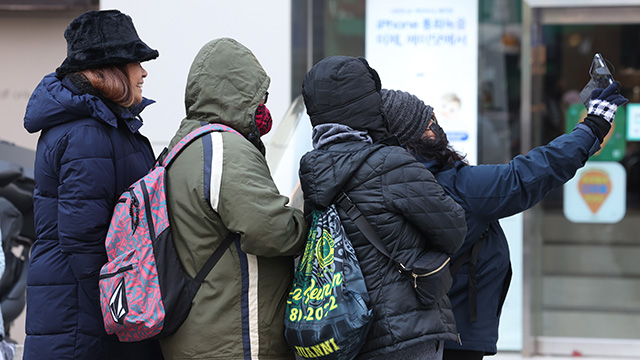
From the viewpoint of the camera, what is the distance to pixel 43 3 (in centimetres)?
592

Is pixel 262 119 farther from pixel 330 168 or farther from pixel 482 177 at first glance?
pixel 482 177

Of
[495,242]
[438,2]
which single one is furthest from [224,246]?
[438,2]

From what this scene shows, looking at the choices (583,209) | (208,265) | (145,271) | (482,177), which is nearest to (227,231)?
(208,265)

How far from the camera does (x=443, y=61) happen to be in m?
5.63

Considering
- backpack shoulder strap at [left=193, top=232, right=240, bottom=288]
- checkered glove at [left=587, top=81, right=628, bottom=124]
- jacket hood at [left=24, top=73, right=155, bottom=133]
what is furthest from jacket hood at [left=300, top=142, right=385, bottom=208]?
checkered glove at [left=587, top=81, right=628, bottom=124]

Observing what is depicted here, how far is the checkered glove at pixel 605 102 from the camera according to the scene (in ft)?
8.65

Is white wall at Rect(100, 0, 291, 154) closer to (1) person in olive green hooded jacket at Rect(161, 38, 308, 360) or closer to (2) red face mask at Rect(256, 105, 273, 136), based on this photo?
(2) red face mask at Rect(256, 105, 273, 136)

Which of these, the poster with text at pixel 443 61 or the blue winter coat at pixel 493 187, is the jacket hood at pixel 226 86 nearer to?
the blue winter coat at pixel 493 187

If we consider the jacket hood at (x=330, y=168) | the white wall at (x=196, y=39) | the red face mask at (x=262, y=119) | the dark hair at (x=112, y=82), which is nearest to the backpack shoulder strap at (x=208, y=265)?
the jacket hood at (x=330, y=168)

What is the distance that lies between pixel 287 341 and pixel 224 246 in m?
0.36

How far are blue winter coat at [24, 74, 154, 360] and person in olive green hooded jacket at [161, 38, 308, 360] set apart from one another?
252 mm

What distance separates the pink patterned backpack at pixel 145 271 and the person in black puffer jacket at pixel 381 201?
39 centimetres

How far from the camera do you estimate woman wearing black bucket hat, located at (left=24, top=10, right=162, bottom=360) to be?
95.9 inches

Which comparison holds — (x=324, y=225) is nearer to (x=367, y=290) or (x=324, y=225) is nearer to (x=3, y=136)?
(x=367, y=290)
